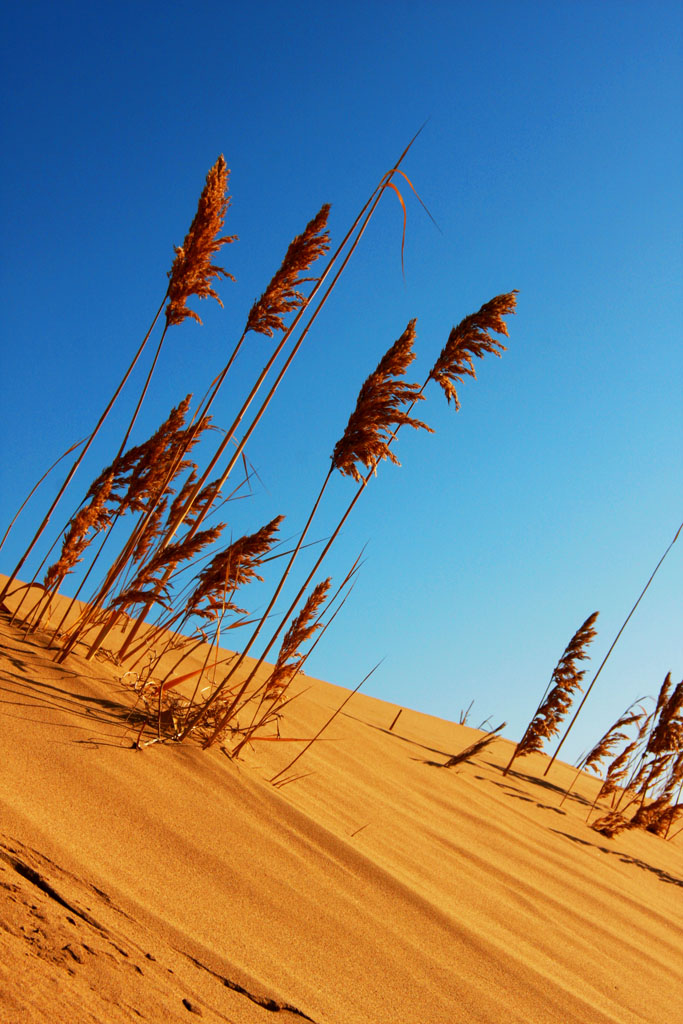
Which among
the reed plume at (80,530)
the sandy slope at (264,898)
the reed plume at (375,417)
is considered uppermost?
the reed plume at (375,417)

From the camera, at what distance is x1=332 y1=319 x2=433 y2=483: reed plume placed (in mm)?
2930

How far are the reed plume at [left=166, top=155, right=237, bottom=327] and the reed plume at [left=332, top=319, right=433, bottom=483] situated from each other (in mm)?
1032

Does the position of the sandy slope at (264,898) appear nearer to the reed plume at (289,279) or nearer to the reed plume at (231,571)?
the reed plume at (231,571)

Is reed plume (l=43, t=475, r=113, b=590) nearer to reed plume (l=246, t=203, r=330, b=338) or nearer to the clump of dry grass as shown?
reed plume (l=246, t=203, r=330, b=338)

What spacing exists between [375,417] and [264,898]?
74.0 inches

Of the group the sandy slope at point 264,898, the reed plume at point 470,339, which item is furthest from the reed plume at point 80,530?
the reed plume at point 470,339

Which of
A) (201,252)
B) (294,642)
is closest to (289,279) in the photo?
(201,252)

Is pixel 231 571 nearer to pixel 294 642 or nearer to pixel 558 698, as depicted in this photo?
pixel 294 642

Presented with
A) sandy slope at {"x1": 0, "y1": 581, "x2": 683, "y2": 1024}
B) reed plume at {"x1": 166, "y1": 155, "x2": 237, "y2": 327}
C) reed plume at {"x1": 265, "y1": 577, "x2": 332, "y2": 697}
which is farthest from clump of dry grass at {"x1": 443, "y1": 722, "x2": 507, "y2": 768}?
reed plume at {"x1": 166, "y1": 155, "x2": 237, "y2": 327}

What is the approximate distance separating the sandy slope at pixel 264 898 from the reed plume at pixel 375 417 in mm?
1410

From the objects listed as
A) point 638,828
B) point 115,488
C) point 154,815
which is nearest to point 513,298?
point 115,488

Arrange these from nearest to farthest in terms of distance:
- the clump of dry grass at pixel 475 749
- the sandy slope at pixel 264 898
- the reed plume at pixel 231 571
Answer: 1. the sandy slope at pixel 264 898
2. the reed plume at pixel 231 571
3. the clump of dry grass at pixel 475 749

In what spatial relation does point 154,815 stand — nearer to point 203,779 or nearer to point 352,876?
point 203,779

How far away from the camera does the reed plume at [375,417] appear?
2930mm
